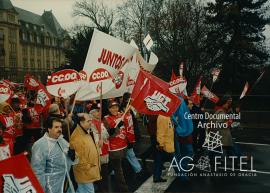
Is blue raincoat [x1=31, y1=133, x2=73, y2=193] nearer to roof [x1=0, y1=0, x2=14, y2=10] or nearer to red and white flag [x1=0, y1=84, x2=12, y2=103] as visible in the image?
red and white flag [x1=0, y1=84, x2=12, y2=103]

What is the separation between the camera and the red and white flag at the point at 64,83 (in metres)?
6.11

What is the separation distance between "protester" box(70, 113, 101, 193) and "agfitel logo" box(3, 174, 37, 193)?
93.1 inches

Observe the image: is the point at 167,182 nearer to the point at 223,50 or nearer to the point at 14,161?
the point at 14,161

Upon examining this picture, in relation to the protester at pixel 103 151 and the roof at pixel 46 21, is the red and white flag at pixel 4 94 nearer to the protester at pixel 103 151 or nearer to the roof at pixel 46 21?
the protester at pixel 103 151

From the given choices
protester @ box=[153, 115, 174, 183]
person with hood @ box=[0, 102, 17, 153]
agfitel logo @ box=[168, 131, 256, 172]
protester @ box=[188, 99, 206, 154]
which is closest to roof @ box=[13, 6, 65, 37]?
protester @ box=[188, 99, 206, 154]

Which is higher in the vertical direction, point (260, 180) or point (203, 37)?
point (203, 37)

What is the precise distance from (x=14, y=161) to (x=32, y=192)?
0.28 metres

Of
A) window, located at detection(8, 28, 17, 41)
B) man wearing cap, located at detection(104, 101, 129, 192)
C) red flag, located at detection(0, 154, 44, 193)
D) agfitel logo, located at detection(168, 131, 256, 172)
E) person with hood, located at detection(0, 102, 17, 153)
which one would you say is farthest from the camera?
window, located at detection(8, 28, 17, 41)

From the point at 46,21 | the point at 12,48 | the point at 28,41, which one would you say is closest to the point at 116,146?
the point at 12,48

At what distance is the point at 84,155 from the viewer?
222 inches

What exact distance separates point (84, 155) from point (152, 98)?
1813mm

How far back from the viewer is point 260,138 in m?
14.6

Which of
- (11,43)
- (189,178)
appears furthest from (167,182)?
(11,43)

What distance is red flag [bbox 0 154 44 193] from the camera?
3.20 m
